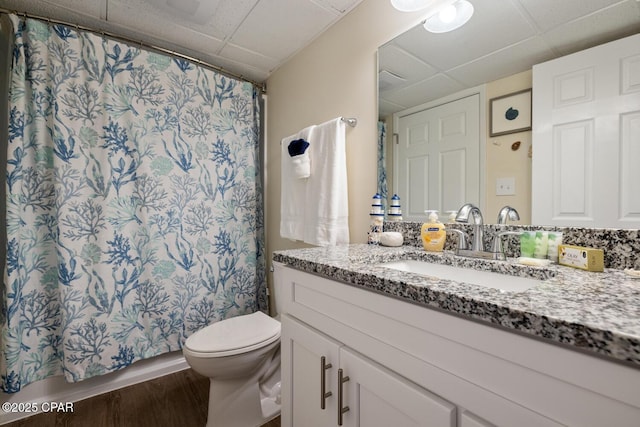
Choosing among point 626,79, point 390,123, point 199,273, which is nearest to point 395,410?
point 626,79

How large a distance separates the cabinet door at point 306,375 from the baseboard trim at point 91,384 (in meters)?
1.21

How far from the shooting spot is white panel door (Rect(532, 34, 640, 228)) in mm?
742

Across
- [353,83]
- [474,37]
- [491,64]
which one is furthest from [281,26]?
[491,64]

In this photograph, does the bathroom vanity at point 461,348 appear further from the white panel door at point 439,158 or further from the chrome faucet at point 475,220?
the white panel door at point 439,158

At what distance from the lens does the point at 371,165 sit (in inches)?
55.6

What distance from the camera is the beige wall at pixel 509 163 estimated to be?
922 millimetres

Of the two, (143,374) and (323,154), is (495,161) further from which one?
(143,374)

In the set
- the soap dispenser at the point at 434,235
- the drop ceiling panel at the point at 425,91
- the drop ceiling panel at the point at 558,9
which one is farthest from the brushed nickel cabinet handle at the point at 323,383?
the drop ceiling panel at the point at 558,9

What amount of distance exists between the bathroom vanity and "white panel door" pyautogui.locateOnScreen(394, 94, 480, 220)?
12.5 inches

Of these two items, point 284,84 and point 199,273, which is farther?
point 284,84

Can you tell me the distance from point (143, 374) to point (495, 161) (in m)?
2.20

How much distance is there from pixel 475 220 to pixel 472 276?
0.24m

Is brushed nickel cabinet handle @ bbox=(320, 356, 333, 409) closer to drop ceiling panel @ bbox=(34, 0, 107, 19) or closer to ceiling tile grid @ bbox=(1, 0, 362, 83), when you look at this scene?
ceiling tile grid @ bbox=(1, 0, 362, 83)

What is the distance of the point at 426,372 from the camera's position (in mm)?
573
